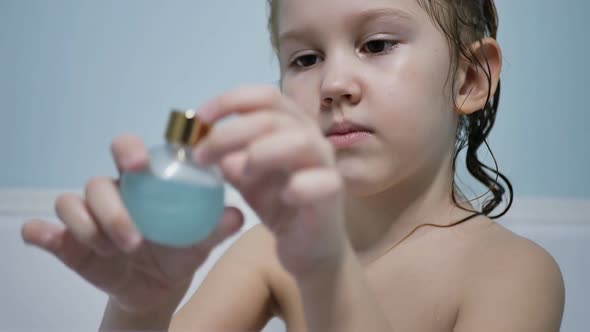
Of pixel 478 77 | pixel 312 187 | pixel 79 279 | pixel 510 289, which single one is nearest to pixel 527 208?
pixel 478 77

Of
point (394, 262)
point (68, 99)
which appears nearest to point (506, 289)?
point (394, 262)

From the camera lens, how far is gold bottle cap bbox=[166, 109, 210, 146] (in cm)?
41

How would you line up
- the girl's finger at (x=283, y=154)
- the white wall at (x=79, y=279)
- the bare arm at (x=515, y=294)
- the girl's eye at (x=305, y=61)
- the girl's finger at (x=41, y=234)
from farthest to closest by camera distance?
1. the white wall at (x=79, y=279)
2. the girl's eye at (x=305, y=61)
3. the bare arm at (x=515, y=294)
4. the girl's finger at (x=41, y=234)
5. the girl's finger at (x=283, y=154)

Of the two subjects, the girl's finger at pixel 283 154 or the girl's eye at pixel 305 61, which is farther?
the girl's eye at pixel 305 61

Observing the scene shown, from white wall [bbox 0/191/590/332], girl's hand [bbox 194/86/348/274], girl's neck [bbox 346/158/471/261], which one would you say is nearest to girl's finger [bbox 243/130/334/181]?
girl's hand [bbox 194/86/348/274]

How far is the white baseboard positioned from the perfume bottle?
885mm

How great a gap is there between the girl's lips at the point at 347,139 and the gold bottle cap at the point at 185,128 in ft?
1.02

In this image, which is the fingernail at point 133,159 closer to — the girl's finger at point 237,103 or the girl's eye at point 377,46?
the girl's finger at point 237,103

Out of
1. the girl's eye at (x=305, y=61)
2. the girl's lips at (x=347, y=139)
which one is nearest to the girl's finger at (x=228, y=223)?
the girl's lips at (x=347, y=139)

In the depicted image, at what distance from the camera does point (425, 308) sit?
76cm

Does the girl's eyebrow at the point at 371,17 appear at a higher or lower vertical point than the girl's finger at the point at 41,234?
higher

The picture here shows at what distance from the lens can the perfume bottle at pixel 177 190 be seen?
41 cm

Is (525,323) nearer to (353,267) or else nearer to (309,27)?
(353,267)

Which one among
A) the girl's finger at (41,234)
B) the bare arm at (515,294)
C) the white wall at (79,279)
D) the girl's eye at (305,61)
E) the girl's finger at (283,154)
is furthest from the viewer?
the white wall at (79,279)
